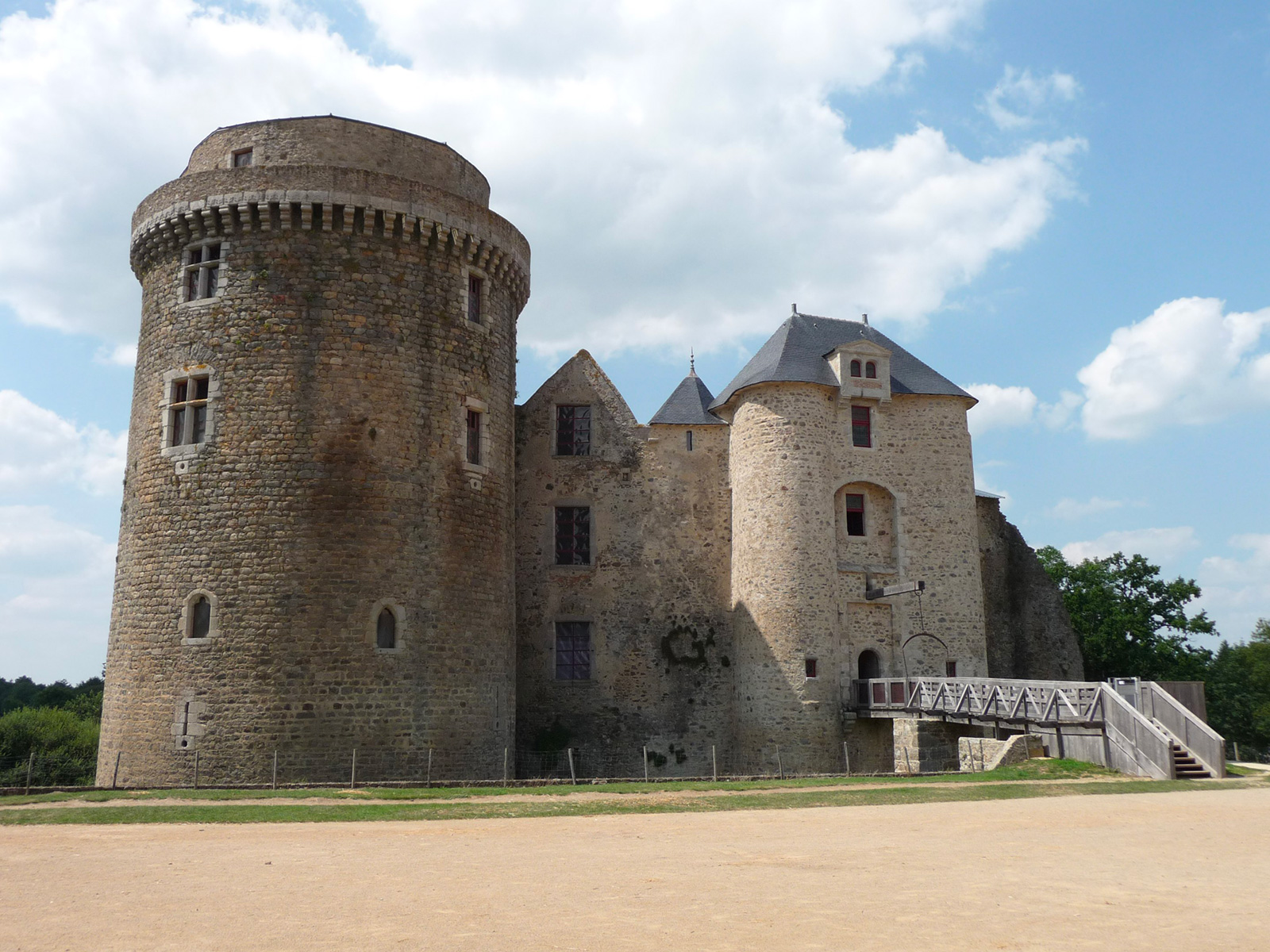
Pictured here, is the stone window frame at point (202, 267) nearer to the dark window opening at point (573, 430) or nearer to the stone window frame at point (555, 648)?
the dark window opening at point (573, 430)

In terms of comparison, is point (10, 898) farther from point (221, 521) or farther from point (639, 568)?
point (639, 568)

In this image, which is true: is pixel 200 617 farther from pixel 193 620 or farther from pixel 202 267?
pixel 202 267

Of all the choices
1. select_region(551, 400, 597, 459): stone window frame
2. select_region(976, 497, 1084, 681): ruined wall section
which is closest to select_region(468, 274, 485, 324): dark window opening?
select_region(551, 400, 597, 459): stone window frame

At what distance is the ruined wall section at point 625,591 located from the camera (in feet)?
83.5

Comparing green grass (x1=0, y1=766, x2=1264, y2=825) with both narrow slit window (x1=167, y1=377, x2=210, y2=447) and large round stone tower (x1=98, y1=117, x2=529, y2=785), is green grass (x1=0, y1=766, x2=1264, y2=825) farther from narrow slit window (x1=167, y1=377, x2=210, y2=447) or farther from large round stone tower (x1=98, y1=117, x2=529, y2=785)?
narrow slit window (x1=167, y1=377, x2=210, y2=447)

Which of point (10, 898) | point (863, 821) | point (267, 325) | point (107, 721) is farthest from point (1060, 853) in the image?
point (107, 721)

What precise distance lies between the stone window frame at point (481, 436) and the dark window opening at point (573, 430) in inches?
214

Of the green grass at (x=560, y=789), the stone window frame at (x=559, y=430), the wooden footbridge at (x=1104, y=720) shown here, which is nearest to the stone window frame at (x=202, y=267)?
the green grass at (x=560, y=789)

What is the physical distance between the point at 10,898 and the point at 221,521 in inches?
451

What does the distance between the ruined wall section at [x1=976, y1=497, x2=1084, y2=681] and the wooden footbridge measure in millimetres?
7232

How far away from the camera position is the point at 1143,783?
16.0 metres

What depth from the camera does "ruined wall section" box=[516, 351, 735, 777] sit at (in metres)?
25.5

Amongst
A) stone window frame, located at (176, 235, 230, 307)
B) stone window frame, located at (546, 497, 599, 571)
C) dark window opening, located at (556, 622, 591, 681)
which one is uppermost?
stone window frame, located at (176, 235, 230, 307)

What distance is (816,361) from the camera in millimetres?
26906
